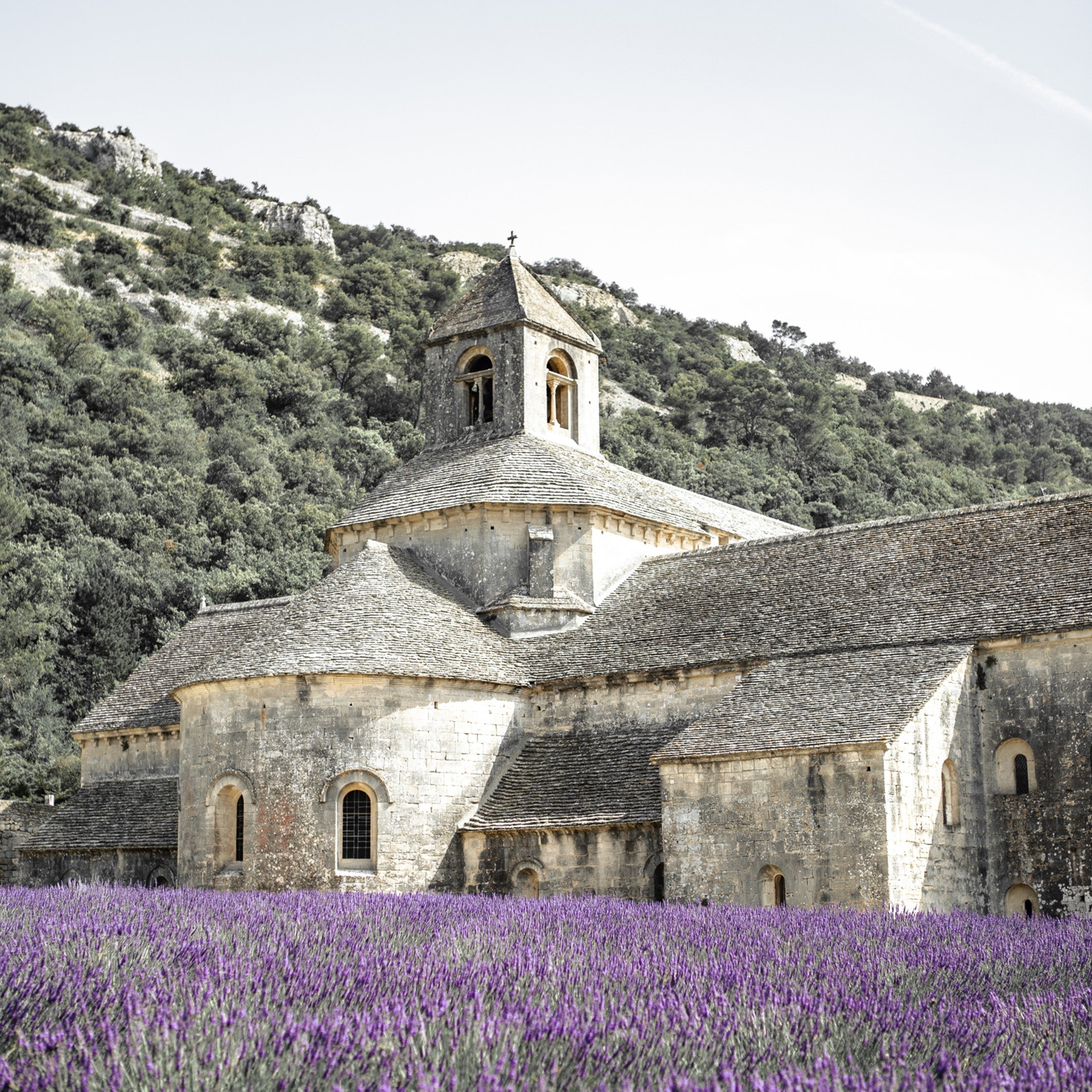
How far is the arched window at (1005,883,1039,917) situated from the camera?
67.4ft

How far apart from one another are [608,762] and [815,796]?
16.3 feet

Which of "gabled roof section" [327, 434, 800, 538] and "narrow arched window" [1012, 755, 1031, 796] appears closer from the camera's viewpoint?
"narrow arched window" [1012, 755, 1031, 796]

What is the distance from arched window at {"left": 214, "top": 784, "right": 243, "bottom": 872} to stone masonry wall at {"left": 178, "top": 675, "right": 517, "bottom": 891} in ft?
0.40

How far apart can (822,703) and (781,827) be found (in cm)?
211

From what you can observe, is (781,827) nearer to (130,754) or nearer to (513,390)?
(513,390)

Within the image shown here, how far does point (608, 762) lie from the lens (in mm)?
23734

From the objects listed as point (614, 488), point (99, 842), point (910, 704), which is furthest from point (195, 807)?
point (910, 704)

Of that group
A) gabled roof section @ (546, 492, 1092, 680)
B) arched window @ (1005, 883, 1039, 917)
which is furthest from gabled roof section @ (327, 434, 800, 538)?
arched window @ (1005, 883, 1039, 917)

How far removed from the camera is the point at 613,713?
2464 cm

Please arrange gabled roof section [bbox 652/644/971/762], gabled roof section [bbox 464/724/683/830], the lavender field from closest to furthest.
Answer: the lavender field
gabled roof section [bbox 652/644/971/762]
gabled roof section [bbox 464/724/683/830]

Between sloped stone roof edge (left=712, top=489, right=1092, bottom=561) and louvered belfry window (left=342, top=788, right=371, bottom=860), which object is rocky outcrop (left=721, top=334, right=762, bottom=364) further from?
louvered belfry window (left=342, top=788, right=371, bottom=860)

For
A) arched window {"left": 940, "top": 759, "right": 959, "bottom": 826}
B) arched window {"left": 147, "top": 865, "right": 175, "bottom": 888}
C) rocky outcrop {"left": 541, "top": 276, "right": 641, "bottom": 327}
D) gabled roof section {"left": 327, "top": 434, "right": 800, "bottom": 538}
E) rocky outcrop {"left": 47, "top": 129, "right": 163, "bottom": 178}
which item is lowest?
arched window {"left": 147, "top": 865, "right": 175, "bottom": 888}

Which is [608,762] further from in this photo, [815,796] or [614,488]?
[614,488]

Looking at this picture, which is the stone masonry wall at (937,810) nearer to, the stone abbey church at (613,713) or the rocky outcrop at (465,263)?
the stone abbey church at (613,713)
